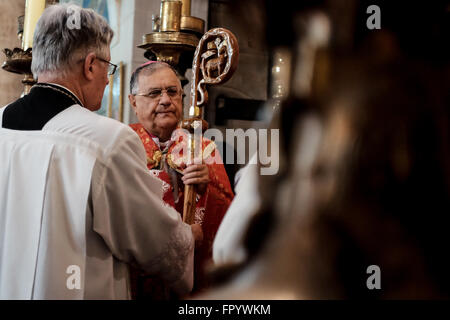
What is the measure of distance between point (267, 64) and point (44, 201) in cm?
106

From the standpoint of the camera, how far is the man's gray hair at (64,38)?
151 cm

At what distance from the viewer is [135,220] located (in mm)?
1381

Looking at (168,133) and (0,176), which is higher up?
(168,133)

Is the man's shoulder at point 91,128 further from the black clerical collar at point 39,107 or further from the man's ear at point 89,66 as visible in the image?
the man's ear at point 89,66

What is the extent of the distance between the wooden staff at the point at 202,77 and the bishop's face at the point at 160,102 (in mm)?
1013

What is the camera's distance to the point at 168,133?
256 cm

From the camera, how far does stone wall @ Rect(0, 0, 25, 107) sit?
4879mm

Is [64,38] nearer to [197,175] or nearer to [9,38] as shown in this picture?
[197,175]

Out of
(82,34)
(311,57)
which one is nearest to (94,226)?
(82,34)

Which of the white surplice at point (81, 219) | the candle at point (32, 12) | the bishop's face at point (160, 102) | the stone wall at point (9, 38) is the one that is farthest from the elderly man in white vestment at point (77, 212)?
the stone wall at point (9, 38)

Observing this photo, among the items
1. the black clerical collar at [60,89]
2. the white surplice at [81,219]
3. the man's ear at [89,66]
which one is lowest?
the white surplice at [81,219]

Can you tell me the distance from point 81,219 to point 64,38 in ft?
2.03

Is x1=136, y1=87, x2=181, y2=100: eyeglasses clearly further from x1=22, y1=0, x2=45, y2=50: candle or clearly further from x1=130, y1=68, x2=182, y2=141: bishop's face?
x1=22, y1=0, x2=45, y2=50: candle

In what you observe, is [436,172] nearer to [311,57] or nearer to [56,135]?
[311,57]
